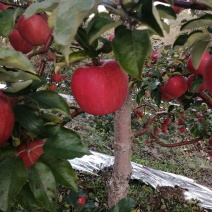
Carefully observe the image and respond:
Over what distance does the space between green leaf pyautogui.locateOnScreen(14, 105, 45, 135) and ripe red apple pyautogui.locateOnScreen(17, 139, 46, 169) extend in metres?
0.04

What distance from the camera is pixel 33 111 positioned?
1.92 feet

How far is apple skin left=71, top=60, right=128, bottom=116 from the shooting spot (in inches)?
22.9

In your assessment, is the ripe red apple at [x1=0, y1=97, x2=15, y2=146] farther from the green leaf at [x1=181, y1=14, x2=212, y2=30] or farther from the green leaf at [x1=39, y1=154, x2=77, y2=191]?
the green leaf at [x1=181, y1=14, x2=212, y2=30]

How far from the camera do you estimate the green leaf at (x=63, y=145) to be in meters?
0.56

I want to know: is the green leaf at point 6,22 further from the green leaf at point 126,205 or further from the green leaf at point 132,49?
the green leaf at point 126,205

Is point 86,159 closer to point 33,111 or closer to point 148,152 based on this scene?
point 148,152

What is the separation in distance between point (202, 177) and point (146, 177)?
3.17ft

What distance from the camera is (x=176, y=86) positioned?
1.20 metres

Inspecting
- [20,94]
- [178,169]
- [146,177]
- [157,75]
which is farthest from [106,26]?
[178,169]

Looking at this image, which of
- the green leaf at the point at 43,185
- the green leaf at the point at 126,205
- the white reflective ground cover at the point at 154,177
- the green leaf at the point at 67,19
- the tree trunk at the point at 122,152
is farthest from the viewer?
the white reflective ground cover at the point at 154,177

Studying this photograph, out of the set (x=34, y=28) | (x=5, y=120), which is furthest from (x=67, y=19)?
(x=34, y=28)

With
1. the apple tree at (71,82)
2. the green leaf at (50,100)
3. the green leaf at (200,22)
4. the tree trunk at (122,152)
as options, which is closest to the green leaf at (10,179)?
the apple tree at (71,82)

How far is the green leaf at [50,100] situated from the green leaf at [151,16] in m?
0.26

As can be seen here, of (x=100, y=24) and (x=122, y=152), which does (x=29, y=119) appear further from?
(x=122, y=152)
